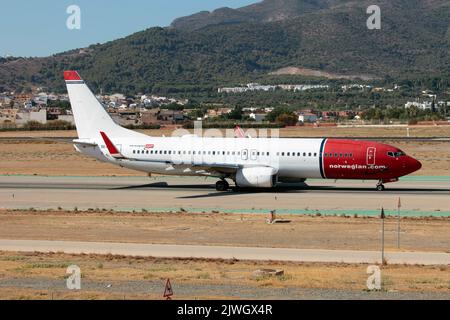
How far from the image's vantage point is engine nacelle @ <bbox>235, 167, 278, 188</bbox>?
53156 millimetres

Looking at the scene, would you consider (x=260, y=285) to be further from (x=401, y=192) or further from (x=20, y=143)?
(x=20, y=143)

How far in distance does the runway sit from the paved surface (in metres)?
11.5

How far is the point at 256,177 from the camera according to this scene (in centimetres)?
5331

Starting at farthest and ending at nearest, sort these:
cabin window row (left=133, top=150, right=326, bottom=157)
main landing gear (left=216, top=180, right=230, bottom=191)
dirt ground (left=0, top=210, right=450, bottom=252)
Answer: main landing gear (left=216, top=180, right=230, bottom=191)
cabin window row (left=133, top=150, right=326, bottom=157)
dirt ground (left=0, top=210, right=450, bottom=252)

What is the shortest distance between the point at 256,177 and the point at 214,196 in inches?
128

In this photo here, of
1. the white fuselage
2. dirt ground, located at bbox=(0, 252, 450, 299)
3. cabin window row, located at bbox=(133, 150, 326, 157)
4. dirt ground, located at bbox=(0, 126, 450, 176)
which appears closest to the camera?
dirt ground, located at bbox=(0, 252, 450, 299)

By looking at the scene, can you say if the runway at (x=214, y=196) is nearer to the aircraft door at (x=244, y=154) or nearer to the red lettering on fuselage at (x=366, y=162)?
the red lettering on fuselage at (x=366, y=162)

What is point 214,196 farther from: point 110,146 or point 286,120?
point 286,120

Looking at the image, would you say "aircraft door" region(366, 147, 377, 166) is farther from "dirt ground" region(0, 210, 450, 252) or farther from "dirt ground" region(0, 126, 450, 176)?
"dirt ground" region(0, 126, 450, 176)

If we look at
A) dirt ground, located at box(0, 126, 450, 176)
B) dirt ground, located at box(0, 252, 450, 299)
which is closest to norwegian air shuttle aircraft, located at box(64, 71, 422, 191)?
dirt ground, located at box(0, 126, 450, 176)

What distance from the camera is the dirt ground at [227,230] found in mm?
35031

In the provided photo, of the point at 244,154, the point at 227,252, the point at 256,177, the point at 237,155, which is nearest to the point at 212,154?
the point at 237,155

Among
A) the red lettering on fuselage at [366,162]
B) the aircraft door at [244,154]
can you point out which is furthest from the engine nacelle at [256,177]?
the red lettering on fuselage at [366,162]
